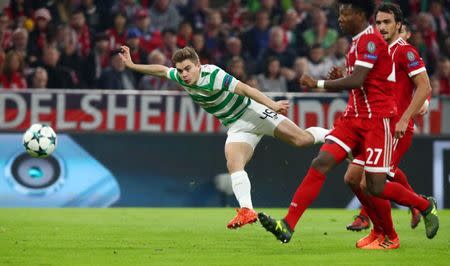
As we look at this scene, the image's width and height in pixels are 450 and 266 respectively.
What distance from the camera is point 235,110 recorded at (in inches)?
443

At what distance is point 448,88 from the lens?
18062 mm

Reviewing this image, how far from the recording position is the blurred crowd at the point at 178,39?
17141 millimetres

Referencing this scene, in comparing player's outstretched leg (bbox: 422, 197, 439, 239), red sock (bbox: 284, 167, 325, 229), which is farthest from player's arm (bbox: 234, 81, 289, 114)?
player's outstretched leg (bbox: 422, 197, 439, 239)

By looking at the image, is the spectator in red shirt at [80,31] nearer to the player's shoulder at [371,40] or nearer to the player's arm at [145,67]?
the player's arm at [145,67]

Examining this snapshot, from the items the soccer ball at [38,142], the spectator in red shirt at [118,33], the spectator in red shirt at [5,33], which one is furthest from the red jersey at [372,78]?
the spectator in red shirt at [5,33]

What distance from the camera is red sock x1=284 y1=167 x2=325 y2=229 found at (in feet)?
29.5

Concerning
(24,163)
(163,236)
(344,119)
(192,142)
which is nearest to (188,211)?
(192,142)

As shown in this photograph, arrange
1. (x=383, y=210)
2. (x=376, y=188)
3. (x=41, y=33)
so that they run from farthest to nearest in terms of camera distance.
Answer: (x=41, y=33) < (x=383, y=210) < (x=376, y=188)

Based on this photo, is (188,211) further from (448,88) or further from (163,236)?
(448,88)

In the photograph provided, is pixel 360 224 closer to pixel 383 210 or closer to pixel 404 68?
pixel 383 210

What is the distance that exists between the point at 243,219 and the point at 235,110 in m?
1.49

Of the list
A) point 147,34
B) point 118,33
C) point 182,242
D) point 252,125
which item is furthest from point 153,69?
point 147,34

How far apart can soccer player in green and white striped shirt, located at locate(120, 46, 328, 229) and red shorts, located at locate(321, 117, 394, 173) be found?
3.27ft

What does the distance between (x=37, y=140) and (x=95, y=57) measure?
5.08 m
